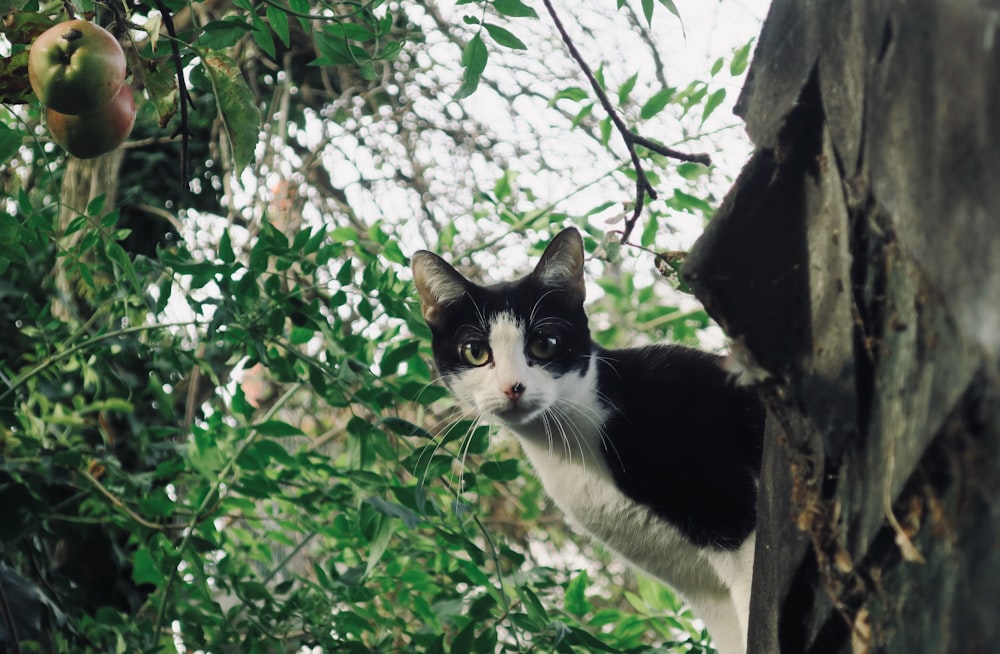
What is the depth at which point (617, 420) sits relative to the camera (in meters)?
2.21

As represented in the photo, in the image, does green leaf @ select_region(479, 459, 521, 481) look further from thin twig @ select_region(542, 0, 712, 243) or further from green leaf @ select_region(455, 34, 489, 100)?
green leaf @ select_region(455, 34, 489, 100)

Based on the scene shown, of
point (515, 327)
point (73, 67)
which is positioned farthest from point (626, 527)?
point (73, 67)

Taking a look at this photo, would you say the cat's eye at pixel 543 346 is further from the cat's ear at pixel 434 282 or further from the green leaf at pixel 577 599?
the green leaf at pixel 577 599

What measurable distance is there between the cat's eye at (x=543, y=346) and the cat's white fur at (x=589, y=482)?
0.03 m

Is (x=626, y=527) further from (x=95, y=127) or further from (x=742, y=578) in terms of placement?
(x=95, y=127)

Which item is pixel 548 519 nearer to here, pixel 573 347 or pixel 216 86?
pixel 573 347

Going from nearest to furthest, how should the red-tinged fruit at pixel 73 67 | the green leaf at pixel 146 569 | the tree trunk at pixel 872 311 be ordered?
1. the tree trunk at pixel 872 311
2. the red-tinged fruit at pixel 73 67
3. the green leaf at pixel 146 569

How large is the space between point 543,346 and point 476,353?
17cm

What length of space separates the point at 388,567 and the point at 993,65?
166cm

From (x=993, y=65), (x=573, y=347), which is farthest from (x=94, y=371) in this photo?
(x=993, y=65)

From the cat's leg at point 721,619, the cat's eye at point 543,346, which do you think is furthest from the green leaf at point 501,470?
the cat's leg at point 721,619

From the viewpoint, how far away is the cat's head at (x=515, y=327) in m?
2.23

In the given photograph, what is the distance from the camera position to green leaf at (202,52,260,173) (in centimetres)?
134

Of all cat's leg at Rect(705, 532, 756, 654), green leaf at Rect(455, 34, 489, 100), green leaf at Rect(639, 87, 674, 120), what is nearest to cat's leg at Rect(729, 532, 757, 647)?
cat's leg at Rect(705, 532, 756, 654)
